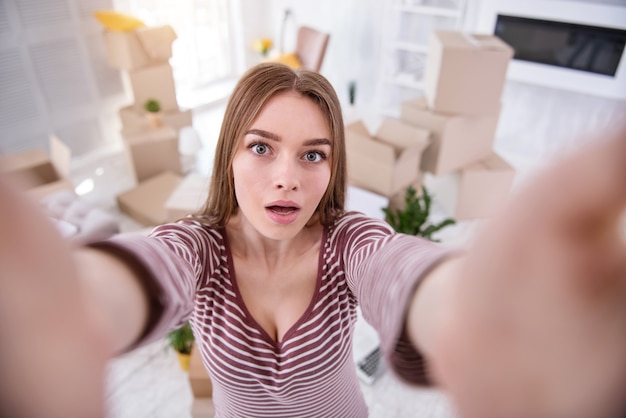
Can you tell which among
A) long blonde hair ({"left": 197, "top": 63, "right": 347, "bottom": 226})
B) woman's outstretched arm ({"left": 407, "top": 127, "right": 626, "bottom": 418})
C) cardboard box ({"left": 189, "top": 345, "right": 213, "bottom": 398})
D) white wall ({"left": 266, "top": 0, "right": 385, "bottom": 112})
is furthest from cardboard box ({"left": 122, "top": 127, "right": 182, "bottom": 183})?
woman's outstretched arm ({"left": 407, "top": 127, "right": 626, "bottom": 418})

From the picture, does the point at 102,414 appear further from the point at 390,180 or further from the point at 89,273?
the point at 390,180

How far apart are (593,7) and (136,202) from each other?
10.7 ft

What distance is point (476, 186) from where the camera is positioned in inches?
104

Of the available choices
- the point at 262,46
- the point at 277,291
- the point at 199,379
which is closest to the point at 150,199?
the point at 199,379

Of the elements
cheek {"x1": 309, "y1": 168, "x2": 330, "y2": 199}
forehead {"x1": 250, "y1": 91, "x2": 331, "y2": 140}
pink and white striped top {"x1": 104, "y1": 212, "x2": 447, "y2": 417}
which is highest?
forehead {"x1": 250, "y1": 91, "x2": 331, "y2": 140}

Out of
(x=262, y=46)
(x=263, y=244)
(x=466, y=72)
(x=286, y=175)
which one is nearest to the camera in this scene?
(x=286, y=175)

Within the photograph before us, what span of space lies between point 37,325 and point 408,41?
411cm

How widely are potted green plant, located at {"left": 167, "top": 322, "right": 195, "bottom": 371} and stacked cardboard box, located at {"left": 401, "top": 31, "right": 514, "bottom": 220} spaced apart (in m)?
1.50

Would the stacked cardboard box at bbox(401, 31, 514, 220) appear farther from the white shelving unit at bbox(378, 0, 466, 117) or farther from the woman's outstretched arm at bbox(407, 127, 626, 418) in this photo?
the woman's outstretched arm at bbox(407, 127, 626, 418)

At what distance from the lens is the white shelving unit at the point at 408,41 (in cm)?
347

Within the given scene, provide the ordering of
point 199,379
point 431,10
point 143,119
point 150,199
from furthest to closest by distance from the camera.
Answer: point 431,10, point 143,119, point 150,199, point 199,379

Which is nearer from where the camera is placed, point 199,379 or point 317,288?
point 317,288

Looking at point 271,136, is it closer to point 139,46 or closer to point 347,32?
point 139,46

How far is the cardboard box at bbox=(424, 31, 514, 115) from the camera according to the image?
2.06 m
